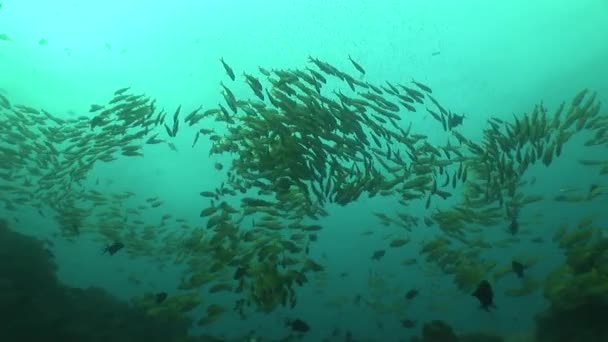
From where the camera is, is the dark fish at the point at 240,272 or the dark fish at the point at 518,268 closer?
the dark fish at the point at 518,268

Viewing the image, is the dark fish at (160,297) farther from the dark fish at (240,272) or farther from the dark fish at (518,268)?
the dark fish at (518,268)

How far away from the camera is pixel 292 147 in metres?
8.96

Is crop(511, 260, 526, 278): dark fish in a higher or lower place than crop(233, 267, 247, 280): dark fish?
higher

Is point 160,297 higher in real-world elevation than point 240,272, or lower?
lower

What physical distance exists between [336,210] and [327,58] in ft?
53.0

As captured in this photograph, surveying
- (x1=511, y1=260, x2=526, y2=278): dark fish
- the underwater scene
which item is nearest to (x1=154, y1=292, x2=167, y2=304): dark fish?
the underwater scene

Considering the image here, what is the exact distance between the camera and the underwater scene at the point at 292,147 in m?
9.89

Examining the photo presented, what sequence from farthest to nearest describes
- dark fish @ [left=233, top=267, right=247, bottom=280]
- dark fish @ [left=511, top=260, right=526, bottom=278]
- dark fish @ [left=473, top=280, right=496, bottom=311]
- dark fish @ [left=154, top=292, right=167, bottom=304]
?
dark fish @ [left=154, top=292, right=167, bottom=304] < dark fish @ [left=233, top=267, right=247, bottom=280] < dark fish @ [left=511, top=260, right=526, bottom=278] < dark fish @ [left=473, top=280, right=496, bottom=311]

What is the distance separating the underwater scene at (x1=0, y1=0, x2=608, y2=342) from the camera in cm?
989

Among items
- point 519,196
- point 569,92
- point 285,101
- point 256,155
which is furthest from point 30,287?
point 569,92

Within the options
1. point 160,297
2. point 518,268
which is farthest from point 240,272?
point 518,268

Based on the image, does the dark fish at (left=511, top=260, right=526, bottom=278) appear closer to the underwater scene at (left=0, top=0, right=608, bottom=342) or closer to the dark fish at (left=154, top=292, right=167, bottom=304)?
the underwater scene at (left=0, top=0, right=608, bottom=342)

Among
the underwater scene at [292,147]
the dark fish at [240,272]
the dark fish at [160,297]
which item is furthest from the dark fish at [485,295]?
the dark fish at [160,297]

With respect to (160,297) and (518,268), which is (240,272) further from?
(518,268)
